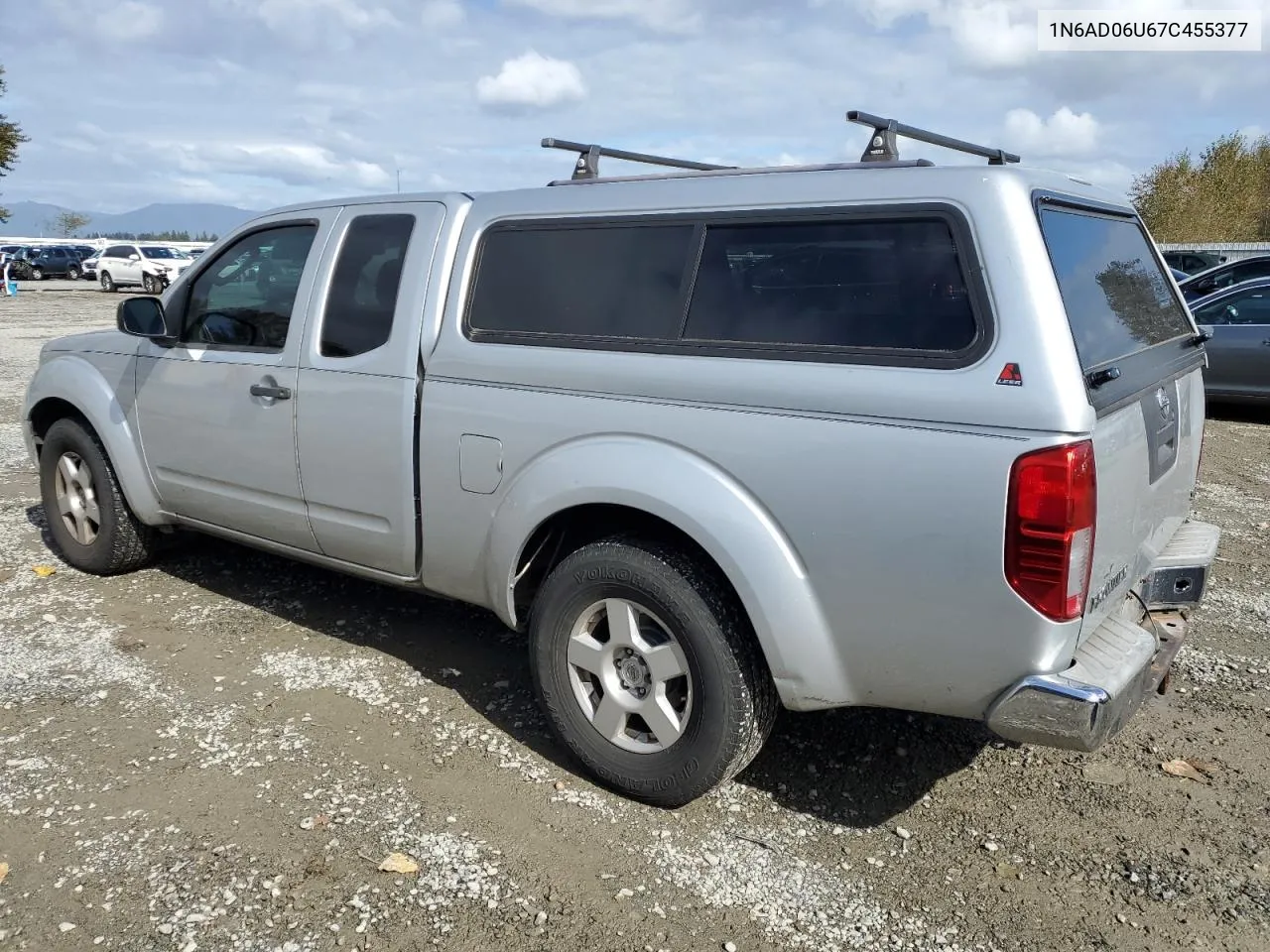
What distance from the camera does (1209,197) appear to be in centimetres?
4166

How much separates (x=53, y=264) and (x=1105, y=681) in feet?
169

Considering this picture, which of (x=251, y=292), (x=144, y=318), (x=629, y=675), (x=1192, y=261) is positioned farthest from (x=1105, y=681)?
(x=1192, y=261)

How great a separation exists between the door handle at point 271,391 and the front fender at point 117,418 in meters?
1.05

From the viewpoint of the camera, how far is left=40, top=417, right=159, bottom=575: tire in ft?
16.8

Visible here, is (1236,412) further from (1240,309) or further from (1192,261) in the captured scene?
(1192,261)

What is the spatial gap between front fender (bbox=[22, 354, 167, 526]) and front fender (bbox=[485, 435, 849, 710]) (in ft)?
8.94

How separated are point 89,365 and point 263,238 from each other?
1.37 m

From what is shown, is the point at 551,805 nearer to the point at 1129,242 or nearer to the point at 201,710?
the point at 201,710

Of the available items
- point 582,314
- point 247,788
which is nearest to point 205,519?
point 247,788

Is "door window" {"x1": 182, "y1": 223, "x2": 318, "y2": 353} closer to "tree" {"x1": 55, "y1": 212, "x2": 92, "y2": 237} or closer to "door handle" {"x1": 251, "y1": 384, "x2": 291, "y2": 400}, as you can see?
"door handle" {"x1": 251, "y1": 384, "x2": 291, "y2": 400}


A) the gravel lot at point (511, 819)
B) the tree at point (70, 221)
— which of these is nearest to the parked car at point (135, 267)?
the gravel lot at point (511, 819)

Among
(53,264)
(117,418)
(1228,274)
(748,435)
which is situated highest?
(1228,274)

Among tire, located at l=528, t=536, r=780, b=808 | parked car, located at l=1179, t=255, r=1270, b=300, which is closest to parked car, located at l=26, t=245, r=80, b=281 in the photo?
parked car, located at l=1179, t=255, r=1270, b=300

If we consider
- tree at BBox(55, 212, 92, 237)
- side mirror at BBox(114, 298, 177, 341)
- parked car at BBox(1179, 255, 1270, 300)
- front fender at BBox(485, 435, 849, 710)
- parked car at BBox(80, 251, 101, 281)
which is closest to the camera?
front fender at BBox(485, 435, 849, 710)
